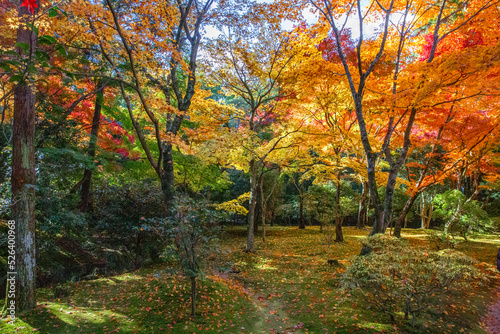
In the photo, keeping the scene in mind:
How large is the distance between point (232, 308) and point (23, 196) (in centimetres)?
424

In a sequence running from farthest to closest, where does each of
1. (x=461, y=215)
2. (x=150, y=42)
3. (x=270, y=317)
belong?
(x=461, y=215) < (x=150, y=42) < (x=270, y=317)

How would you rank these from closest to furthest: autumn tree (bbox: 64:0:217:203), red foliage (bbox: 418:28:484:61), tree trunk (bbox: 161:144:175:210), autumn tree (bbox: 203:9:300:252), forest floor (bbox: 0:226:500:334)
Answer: forest floor (bbox: 0:226:500:334), autumn tree (bbox: 64:0:217:203), tree trunk (bbox: 161:144:175:210), red foliage (bbox: 418:28:484:61), autumn tree (bbox: 203:9:300:252)

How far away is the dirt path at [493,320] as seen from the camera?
13.9ft

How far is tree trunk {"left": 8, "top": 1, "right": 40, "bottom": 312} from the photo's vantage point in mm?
4172

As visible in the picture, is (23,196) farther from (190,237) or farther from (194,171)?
(194,171)

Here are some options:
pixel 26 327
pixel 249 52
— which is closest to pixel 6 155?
pixel 26 327

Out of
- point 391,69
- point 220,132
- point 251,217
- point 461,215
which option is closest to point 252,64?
point 220,132

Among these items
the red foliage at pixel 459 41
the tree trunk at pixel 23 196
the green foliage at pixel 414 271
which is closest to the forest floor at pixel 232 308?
the tree trunk at pixel 23 196

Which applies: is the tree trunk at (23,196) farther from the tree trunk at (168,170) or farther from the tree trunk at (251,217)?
the tree trunk at (251,217)

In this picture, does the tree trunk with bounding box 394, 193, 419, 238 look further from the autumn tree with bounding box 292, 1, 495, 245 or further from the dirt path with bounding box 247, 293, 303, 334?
the dirt path with bounding box 247, 293, 303, 334

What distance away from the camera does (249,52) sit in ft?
27.2

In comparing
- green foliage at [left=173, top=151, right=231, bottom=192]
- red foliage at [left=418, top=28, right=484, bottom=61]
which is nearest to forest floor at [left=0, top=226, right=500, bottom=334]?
green foliage at [left=173, top=151, right=231, bottom=192]

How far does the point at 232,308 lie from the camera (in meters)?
4.89

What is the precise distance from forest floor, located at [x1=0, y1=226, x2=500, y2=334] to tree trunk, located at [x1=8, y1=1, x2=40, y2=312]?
44 centimetres
